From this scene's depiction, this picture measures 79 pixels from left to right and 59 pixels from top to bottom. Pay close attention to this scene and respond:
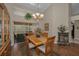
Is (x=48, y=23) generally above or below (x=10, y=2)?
below

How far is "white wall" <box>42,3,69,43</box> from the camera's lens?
2396mm

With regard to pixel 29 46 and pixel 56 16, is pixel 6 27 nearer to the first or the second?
pixel 29 46

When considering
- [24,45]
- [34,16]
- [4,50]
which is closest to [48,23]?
[34,16]

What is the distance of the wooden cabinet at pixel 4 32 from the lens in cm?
229

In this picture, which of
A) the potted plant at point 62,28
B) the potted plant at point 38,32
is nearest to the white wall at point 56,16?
the potted plant at point 62,28

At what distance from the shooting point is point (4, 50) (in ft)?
7.66

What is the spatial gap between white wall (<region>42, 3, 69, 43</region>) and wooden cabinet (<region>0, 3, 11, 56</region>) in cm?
74

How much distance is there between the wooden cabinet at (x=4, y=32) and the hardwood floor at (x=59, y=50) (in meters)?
0.13

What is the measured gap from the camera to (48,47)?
96.8 inches

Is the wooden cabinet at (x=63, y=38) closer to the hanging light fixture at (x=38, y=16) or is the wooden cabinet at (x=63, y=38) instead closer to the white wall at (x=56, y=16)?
the white wall at (x=56, y=16)

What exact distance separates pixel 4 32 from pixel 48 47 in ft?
3.04

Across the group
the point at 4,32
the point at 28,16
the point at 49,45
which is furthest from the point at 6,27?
the point at 49,45

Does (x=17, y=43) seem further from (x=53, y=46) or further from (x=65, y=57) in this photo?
(x=65, y=57)

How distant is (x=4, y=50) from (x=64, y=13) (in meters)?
1.39
